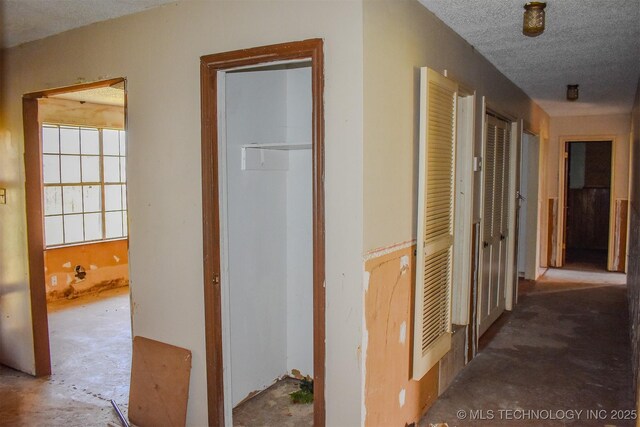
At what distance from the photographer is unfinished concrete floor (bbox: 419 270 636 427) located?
2.87 m

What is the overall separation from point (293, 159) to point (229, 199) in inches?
24.3

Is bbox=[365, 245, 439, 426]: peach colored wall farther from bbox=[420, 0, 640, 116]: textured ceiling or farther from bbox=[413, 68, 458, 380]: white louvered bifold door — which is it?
bbox=[420, 0, 640, 116]: textured ceiling

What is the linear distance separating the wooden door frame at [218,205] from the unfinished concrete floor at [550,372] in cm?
113

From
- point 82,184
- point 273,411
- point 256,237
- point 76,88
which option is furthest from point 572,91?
point 82,184

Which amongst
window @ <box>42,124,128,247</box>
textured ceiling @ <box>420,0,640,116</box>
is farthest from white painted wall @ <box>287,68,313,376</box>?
window @ <box>42,124,128,247</box>

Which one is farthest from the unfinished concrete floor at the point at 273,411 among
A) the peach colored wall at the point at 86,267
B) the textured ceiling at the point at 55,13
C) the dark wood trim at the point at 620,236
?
the dark wood trim at the point at 620,236

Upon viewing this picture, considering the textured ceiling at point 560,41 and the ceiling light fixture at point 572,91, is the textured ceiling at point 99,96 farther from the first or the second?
the ceiling light fixture at point 572,91

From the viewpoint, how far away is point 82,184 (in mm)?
6051

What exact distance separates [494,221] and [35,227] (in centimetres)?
358

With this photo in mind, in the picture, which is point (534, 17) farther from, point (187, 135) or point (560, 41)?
point (187, 135)

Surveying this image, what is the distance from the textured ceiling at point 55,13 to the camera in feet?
8.13

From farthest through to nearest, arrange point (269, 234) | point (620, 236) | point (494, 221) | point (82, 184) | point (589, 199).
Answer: point (589, 199)
point (620, 236)
point (82, 184)
point (494, 221)
point (269, 234)

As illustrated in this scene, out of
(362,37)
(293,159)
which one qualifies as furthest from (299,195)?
(362,37)

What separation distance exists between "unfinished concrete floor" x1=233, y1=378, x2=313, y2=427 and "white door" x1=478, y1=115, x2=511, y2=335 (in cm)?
167
